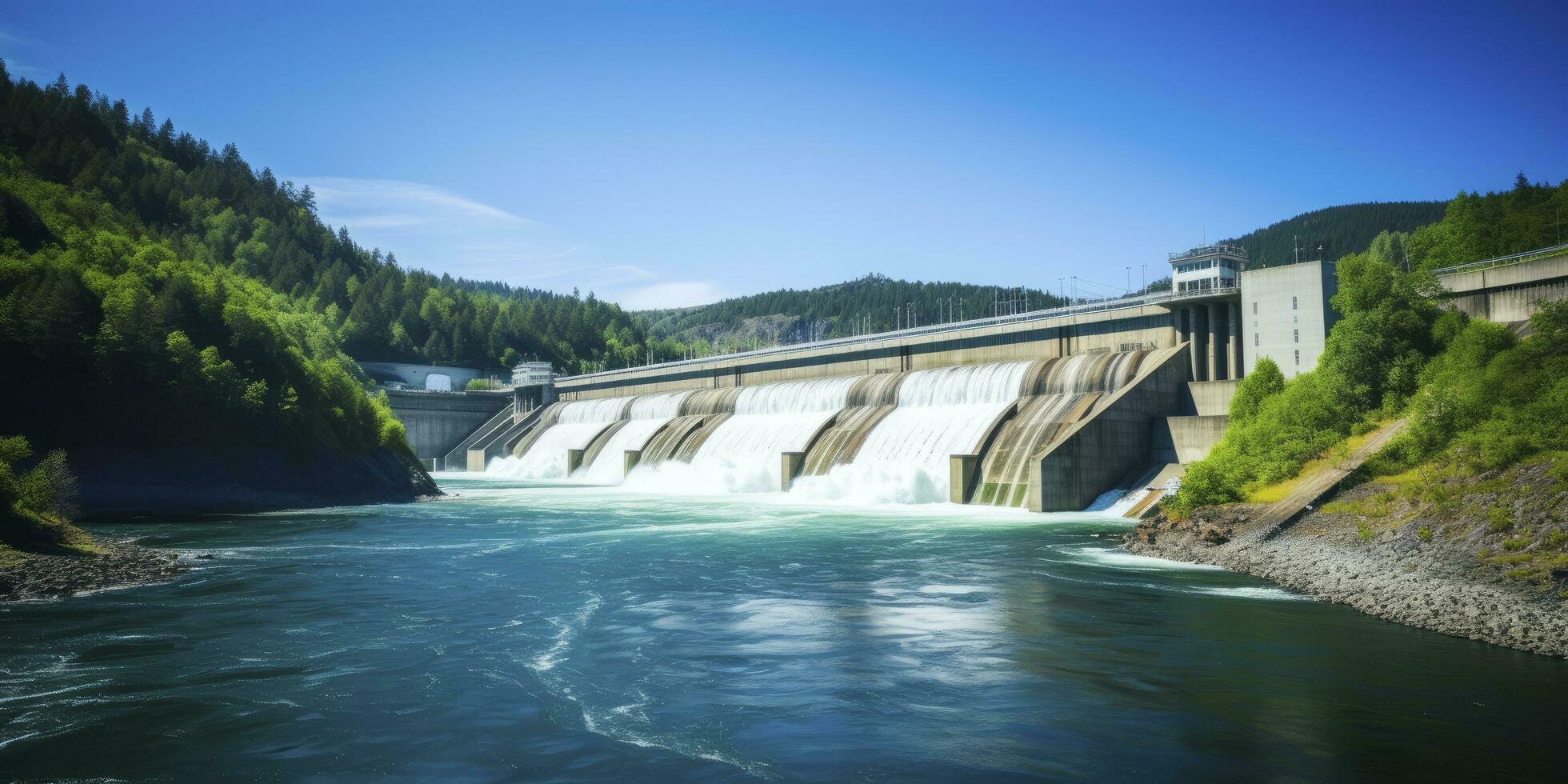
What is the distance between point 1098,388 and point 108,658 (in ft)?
129

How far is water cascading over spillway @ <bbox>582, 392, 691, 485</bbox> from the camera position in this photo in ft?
233

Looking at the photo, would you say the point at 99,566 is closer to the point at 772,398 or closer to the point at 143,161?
the point at 772,398

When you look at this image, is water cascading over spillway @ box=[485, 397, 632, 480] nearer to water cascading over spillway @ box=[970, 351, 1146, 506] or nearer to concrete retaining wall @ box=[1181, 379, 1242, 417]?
water cascading over spillway @ box=[970, 351, 1146, 506]

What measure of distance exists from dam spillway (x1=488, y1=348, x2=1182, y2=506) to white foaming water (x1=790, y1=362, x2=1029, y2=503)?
61 mm

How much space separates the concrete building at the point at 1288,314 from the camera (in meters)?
39.7

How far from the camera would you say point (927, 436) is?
48781 millimetres

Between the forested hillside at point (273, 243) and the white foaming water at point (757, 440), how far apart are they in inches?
2496

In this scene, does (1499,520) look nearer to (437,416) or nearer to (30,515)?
(30,515)

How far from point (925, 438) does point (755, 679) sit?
1380 inches

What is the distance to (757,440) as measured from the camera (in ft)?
198

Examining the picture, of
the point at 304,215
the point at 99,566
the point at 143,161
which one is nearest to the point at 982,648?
the point at 99,566

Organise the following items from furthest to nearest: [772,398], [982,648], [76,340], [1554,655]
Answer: [772,398] → [76,340] → [982,648] → [1554,655]

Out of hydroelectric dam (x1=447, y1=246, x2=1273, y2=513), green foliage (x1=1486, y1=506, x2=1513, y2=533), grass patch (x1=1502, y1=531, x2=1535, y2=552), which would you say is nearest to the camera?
grass patch (x1=1502, y1=531, x2=1535, y2=552)

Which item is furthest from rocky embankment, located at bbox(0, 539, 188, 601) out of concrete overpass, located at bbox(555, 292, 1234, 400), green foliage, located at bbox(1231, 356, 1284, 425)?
concrete overpass, located at bbox(555, 292, 1234, 400)
